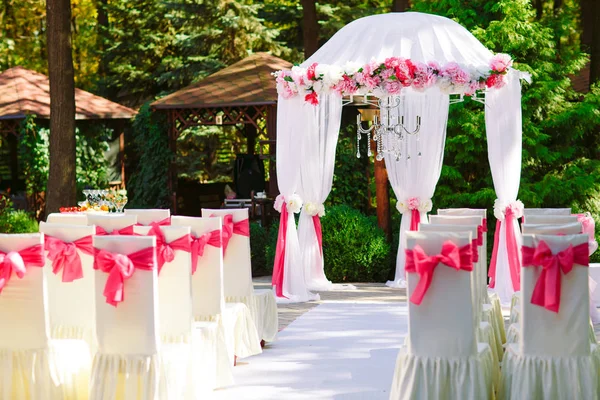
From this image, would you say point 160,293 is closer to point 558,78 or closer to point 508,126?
point 508,126

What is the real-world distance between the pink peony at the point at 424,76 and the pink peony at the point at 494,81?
0.61 metres

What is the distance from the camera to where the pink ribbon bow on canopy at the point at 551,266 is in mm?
4750

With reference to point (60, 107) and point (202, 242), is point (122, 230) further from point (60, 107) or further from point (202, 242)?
point (60, 107)

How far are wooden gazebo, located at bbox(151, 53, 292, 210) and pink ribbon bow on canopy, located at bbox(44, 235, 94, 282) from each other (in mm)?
9521

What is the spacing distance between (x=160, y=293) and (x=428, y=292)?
1.81 metres

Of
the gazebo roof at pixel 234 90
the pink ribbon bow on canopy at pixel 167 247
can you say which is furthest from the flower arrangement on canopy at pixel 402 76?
the gazebo roof at pixel 234 90

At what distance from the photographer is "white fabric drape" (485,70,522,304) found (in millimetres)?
9859

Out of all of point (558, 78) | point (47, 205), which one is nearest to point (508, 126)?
point (558, 78)

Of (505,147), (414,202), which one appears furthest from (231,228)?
(414,202)

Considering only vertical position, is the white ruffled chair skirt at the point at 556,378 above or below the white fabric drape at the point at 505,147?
below

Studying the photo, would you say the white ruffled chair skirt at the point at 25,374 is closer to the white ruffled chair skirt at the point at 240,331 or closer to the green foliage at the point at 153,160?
the white ruffled chair skirt at the point at 240,331

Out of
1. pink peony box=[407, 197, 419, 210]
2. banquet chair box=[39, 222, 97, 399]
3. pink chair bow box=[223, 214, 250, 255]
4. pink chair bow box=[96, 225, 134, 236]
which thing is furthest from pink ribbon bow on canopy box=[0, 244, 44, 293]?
pink peony box=[407, 197, 419, 210]

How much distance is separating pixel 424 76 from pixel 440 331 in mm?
4752

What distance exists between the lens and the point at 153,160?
17.2 metres
